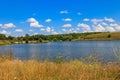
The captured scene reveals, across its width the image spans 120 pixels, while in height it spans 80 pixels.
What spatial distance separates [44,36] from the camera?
184500 mm

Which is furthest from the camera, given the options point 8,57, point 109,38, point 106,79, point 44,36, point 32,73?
point 44,36

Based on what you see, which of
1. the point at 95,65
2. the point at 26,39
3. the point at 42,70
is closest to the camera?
the point at 42,70

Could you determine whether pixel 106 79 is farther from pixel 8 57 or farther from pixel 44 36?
pixel 44 36

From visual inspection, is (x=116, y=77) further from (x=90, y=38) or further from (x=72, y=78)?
(x=90, y=38)

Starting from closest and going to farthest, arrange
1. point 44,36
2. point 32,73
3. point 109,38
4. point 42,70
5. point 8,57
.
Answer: point 32,73
point 42,70
point 8,57
point 109,38
point 44,36

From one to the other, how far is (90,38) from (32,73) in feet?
556

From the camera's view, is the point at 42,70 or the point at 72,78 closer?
the point at 72,78

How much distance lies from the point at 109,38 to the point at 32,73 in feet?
514

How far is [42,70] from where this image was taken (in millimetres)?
7480

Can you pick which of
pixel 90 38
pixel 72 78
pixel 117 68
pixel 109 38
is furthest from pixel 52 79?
A: pixel 90 38

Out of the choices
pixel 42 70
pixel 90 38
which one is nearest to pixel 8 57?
pixel 42 70

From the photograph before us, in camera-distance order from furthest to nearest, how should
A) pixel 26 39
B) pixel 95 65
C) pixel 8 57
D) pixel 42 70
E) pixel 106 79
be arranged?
pixel 26 39
pixel 8 57
pixel 95 65
pixel 42 70
pixel 106 79

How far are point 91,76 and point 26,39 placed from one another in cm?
16621

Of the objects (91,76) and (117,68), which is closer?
(91,76)
